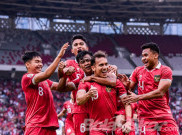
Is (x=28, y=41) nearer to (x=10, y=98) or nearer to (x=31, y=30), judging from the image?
(x=31, y=30)

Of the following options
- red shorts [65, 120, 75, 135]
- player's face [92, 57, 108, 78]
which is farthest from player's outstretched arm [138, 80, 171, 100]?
red shorts [65, 120, 75, 135]

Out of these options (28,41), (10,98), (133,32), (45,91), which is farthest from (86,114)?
(133,32)

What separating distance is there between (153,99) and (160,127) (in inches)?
19.3

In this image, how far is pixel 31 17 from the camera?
26797 millimetres

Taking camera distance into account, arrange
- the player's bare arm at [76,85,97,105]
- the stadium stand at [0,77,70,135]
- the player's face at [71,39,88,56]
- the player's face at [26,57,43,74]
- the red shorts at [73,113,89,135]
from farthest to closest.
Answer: the stadium stand at [0,77,70,135]
the player's face at [71,39,88,56]
the player's face at [26,57,43,74]
the red shorts at [73,113,89,135]
the player's bare arm at [76,85,97,105]

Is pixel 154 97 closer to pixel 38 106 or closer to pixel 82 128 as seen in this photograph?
pixel 82 128

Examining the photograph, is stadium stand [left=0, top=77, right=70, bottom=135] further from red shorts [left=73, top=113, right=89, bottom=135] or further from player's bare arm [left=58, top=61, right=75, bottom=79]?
player's bare arm [left=58, top=61, right=75, bottom=79]

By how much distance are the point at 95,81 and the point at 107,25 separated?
23552 millimetres

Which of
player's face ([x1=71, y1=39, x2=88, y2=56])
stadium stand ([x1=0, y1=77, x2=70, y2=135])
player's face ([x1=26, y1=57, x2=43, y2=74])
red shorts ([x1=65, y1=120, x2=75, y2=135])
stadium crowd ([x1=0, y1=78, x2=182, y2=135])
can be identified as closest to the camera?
player's face ([x1=26, y1=57, x2=43, y2=74])

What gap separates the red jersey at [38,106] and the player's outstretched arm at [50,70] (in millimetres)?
151

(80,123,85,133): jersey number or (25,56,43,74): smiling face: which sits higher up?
(25,56,43,74): smiling face

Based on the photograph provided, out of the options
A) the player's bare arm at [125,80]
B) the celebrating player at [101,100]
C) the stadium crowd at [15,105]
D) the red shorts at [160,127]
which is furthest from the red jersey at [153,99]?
the stadium crowd at [15,105]

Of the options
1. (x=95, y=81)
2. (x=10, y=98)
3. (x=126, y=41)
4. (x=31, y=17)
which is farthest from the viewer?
(x=126, y=41)

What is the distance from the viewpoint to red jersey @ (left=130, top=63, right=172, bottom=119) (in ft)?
19.6
